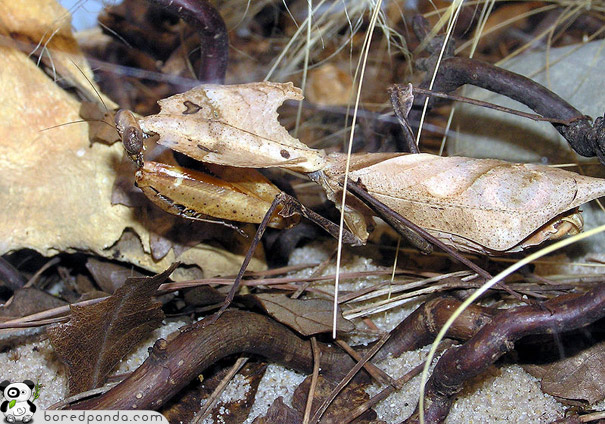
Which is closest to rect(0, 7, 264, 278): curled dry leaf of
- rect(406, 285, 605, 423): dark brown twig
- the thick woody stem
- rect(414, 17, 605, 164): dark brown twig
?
the thick woody stem

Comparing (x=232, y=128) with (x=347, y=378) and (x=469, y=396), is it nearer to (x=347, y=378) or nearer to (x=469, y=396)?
(x=347, y=378)

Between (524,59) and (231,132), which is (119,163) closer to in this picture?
(231,132)

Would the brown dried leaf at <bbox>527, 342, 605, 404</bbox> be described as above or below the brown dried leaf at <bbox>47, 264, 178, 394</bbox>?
below

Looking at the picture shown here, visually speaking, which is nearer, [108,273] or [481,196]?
[481,196]

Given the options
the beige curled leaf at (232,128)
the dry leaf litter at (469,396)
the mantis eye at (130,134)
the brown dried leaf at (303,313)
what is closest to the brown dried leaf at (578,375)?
the dry leaf litter at (469,396)

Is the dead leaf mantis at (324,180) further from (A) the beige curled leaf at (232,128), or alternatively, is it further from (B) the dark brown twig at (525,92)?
(B) the dark brown twig at (525,92)

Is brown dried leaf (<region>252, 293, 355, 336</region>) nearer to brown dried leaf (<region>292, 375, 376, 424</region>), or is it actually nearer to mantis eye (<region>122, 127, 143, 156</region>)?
brown dried leaf (<region>292, 375, 376, 424</region>)

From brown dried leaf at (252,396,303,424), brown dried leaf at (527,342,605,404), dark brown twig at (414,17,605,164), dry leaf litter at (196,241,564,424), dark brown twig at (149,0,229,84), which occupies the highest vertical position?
dark brown twig at (149,0,229,84)

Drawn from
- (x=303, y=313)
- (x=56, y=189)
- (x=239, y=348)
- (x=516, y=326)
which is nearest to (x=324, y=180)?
(x=303, y=313)
